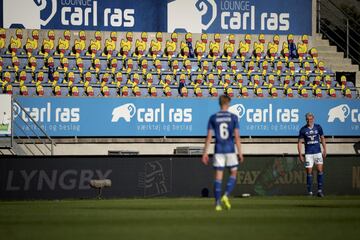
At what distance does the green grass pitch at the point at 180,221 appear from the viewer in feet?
38.9

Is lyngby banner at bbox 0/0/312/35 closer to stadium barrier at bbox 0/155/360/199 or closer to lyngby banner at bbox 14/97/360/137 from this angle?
lyngby banner at bbox 14/97/360/137

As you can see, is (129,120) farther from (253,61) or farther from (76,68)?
(253,61)

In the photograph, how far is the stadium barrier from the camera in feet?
72.7

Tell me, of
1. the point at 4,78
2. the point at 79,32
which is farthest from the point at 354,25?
the point at 4,78

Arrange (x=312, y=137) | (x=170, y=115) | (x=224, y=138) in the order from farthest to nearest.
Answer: (x=170, y=115)
(x=312, y=137)
(x=224, y=138)

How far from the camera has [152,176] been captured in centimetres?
2303

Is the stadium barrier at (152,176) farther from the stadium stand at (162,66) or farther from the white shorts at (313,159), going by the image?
the stadium stand at (162,66)

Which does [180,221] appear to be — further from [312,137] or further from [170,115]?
[170,115]

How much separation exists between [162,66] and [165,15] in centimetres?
298

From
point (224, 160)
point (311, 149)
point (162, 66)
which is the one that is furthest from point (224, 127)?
point (162, 66)

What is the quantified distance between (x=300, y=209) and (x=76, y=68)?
14.7m

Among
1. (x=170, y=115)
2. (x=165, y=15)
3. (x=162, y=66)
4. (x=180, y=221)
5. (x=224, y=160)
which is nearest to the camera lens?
(x=180, y=221)

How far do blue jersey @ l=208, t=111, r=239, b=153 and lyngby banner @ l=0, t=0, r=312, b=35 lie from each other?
56.2ft

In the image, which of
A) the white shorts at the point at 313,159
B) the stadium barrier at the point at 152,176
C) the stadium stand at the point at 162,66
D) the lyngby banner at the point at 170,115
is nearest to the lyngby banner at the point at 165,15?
the stadium stand at the point at 162,66
